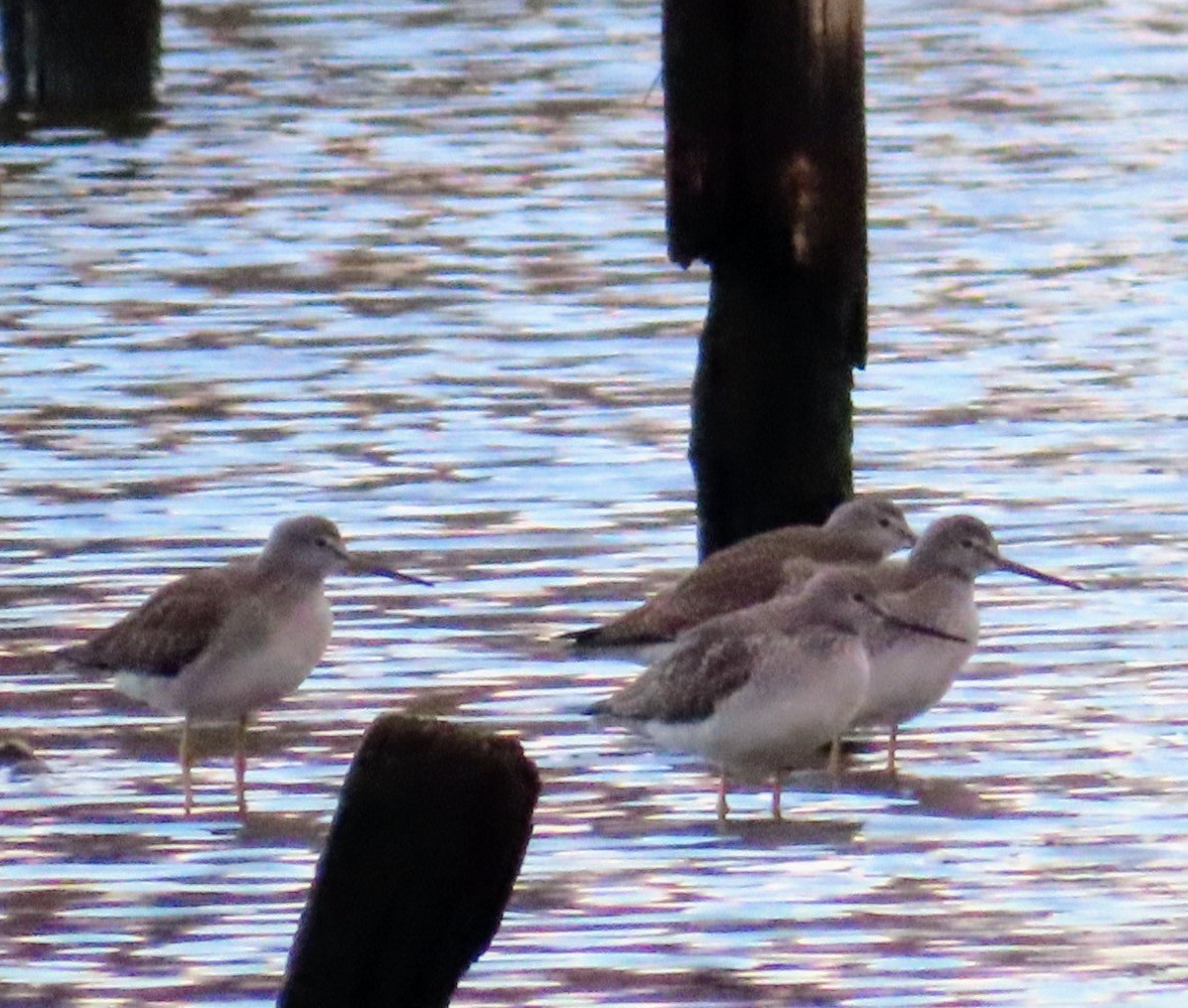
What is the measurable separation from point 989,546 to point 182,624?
243 cm

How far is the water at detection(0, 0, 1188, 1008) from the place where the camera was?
8.55m

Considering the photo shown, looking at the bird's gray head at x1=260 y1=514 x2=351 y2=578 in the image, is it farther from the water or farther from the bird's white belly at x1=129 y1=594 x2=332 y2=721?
the water

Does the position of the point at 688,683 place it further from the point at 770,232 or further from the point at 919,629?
the point at 770,232

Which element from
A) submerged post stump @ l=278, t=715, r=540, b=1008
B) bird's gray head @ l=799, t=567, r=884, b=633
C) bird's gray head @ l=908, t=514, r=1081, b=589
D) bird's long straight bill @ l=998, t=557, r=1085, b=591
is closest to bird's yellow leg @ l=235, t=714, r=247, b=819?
bird's gray head @ l=799, t=567, r=884, b=633

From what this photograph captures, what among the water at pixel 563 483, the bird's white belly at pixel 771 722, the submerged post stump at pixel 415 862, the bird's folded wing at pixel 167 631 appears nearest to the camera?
the submerged post stump at pixel 415 862

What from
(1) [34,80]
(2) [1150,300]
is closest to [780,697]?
(2) [1150,300]

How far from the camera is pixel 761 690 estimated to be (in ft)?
32.6

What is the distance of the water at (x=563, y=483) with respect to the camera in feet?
28.1

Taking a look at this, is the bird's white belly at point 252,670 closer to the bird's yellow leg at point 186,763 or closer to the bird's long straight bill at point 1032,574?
the bird's yellow leg at point 186,763

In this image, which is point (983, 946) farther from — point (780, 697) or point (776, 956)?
point (780, 697)

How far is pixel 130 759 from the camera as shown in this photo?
10.3 meters

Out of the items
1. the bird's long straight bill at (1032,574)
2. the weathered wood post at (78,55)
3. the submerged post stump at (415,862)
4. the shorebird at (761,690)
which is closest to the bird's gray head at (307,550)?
the shorebird at (761,690)

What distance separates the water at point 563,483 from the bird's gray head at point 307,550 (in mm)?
460

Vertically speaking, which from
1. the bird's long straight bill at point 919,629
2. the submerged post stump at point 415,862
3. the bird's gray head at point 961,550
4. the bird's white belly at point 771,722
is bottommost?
the bird's white belly at point 771,722
